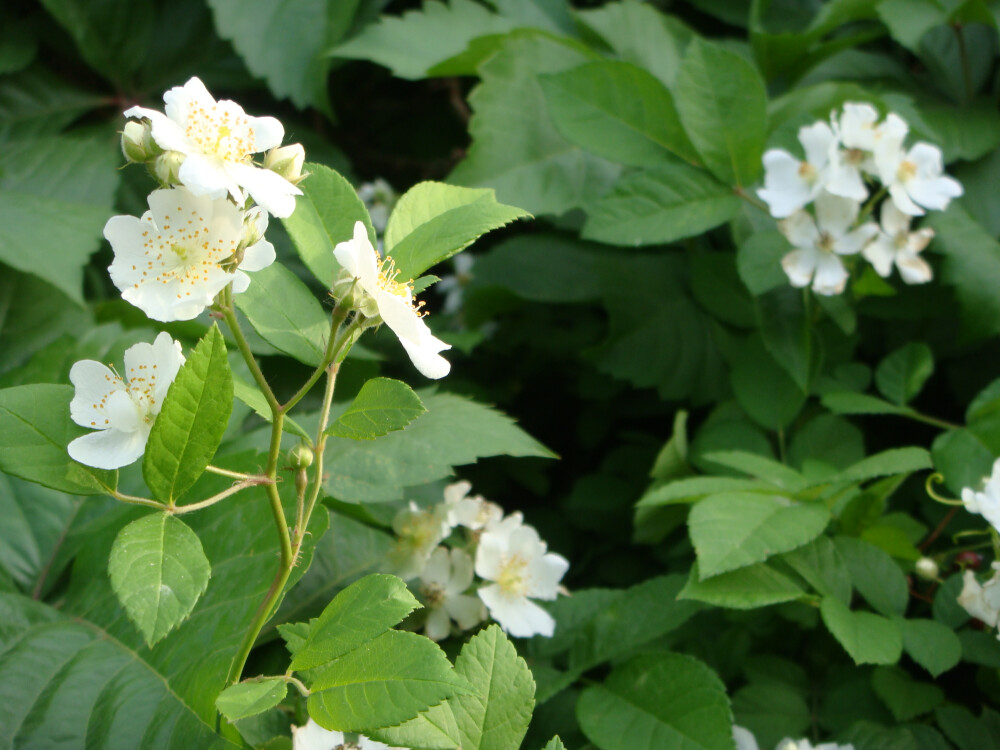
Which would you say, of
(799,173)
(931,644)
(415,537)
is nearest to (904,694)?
(931,644)

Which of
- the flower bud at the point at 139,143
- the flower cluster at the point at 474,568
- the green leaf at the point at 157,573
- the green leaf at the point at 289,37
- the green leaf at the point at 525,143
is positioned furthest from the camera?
the green leaf at the point at 289,37

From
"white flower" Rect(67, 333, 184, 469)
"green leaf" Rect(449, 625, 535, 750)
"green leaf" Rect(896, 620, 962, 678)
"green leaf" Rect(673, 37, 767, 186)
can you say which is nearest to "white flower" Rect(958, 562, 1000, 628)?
"green leaf" Rect(896, 620, 962, 678)

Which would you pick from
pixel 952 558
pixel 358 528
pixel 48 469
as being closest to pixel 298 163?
pixel 48 469

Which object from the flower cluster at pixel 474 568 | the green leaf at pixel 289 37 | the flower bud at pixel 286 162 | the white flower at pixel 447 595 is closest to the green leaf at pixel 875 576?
the flower cluster at pixel 474 568

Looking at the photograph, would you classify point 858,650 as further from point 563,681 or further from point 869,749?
point 563,681

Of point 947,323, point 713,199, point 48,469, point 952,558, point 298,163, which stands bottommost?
point 952,558

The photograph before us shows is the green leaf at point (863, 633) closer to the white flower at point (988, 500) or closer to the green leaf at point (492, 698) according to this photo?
the white flower at point (988, 500)
